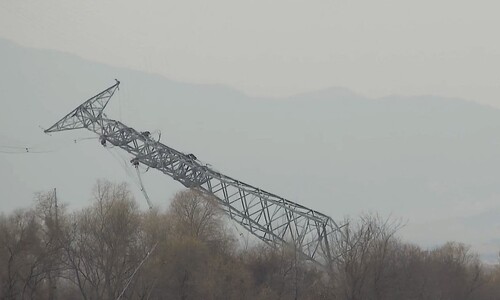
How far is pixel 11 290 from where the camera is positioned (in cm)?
4481

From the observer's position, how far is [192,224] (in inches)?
2100

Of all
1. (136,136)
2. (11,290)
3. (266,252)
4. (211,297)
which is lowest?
(11,290)

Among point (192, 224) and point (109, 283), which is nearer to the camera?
point (109, 283)

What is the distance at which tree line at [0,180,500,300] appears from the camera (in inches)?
1758

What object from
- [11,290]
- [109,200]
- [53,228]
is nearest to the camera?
[11,290]

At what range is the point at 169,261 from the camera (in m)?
47.0

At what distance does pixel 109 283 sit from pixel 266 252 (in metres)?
12.8

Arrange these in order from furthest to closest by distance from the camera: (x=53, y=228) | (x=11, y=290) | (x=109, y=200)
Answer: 1. (x=109, y=200)
2. (x=53, y=228)
3. (x=11, y=290)

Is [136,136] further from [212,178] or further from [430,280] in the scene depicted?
[430,280]

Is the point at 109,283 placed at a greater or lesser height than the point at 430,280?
lesser

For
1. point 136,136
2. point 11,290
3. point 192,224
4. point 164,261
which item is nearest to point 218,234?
point 192,224

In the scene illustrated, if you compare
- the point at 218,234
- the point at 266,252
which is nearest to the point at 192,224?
the point at 218,234

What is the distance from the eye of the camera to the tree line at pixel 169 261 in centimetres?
4466

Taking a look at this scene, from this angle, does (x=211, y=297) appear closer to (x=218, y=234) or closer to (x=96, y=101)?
(x=218, y=234)
